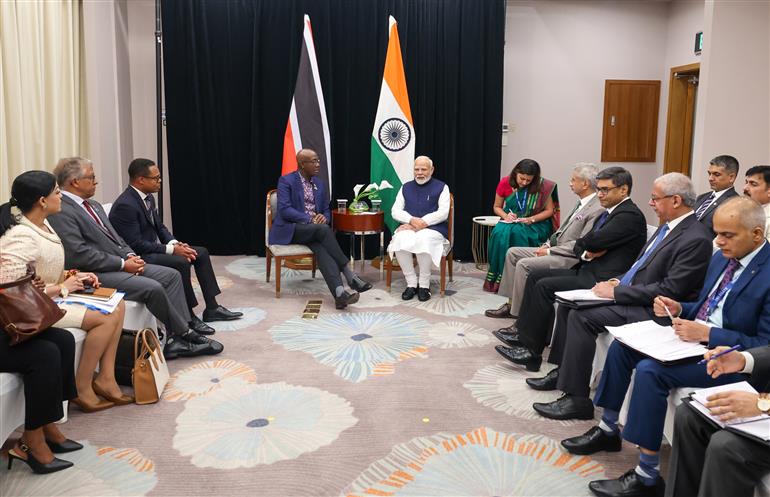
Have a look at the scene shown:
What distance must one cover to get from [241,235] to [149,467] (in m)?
4.77

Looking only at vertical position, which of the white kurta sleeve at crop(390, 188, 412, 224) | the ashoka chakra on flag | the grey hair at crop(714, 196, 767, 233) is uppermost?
the ashoka chakra on flag

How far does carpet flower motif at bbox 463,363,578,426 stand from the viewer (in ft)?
11.4

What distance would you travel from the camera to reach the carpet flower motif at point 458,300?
537 cm

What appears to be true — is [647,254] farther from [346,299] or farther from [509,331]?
[346,299]

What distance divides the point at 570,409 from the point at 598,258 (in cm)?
112

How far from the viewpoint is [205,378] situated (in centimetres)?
386

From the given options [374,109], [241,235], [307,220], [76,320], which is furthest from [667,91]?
[76,320]

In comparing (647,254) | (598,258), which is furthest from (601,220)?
(647,254)

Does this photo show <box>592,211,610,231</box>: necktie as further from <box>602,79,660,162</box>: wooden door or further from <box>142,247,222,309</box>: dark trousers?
<box>602,79,660,162</box>: wooden door

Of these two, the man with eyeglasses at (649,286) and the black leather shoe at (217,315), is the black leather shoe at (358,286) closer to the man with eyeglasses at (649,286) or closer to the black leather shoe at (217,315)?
the black leather shoe at (217,315)

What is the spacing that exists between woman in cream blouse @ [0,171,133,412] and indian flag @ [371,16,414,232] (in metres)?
3.80

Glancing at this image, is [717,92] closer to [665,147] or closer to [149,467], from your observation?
[665,147]

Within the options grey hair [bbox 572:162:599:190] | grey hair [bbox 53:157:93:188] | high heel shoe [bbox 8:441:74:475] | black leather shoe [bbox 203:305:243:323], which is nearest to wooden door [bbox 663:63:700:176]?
grey hair [bbox 572:162:599:190]

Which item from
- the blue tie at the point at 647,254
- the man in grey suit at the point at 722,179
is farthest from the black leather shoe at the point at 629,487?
the man in grey suit at the point at 722,179
